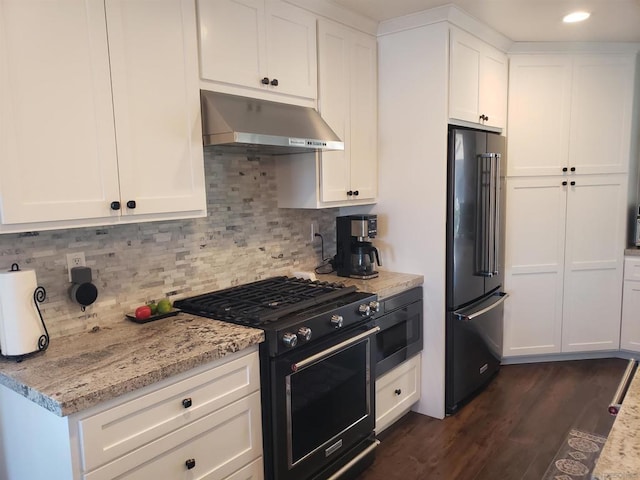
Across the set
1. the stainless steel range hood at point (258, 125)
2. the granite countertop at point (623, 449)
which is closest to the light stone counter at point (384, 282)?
the stainless steel range hood at point (258, 125)

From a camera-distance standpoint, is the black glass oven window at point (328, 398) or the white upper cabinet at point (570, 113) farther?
the white upper cabinet at point (570, 113)

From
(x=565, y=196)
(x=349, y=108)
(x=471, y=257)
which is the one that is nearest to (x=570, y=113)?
(x=565, y=196)

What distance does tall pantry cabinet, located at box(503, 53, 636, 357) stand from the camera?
141 inches

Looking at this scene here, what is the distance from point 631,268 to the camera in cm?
368

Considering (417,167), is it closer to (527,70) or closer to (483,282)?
(483,282)

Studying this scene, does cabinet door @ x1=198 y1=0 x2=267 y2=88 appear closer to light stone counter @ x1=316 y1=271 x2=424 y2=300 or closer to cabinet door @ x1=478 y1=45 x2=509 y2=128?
light stone counter @ x1=316 y1=271 x2=424 y2=300

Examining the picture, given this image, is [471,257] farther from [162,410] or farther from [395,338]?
[162,410]

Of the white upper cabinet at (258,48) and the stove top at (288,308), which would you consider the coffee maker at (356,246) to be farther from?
the white upper cabinet at (258,48)

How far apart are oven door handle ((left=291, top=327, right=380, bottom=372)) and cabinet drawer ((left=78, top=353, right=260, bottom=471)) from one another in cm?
18

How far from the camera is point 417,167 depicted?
2.92m

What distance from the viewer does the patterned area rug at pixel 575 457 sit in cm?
238

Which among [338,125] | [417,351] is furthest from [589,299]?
[338,125]

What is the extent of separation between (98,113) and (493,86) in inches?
107

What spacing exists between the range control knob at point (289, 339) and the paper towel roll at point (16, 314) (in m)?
0.90
